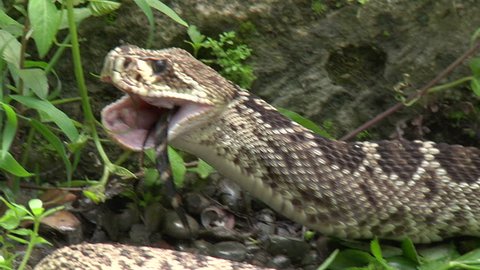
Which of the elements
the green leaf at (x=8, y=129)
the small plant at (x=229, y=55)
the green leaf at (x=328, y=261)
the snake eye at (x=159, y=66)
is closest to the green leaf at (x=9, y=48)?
the green leaf at (x=8, y=129)

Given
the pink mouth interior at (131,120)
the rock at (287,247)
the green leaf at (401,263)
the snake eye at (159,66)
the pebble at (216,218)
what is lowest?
the pebble at (216,218)

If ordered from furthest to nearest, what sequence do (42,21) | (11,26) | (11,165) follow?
(11,26), (11,165), (42,21)

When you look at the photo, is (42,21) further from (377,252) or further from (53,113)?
(377,252)

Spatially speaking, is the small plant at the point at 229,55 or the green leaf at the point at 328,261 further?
the small plant at the point at 229,55

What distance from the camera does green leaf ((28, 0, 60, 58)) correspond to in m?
3.24

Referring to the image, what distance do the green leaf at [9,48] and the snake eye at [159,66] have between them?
1.60ft

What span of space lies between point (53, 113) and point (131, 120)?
0.30 m

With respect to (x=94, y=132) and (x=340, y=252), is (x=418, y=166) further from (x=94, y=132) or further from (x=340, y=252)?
(x=94, y=132)

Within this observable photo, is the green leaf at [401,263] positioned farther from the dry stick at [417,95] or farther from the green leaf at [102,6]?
the green leaf at [102,6]

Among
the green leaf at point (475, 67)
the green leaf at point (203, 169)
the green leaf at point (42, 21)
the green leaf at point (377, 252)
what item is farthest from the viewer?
the green leaf at point (475, 67)

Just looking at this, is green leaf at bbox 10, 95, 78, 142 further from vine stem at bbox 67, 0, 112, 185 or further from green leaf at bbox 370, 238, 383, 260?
green leaf at bbox 370, 238, 383, 260

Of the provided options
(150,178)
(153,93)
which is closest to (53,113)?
(153,93)

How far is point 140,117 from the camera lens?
3.62 meters

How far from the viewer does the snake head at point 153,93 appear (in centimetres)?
347
